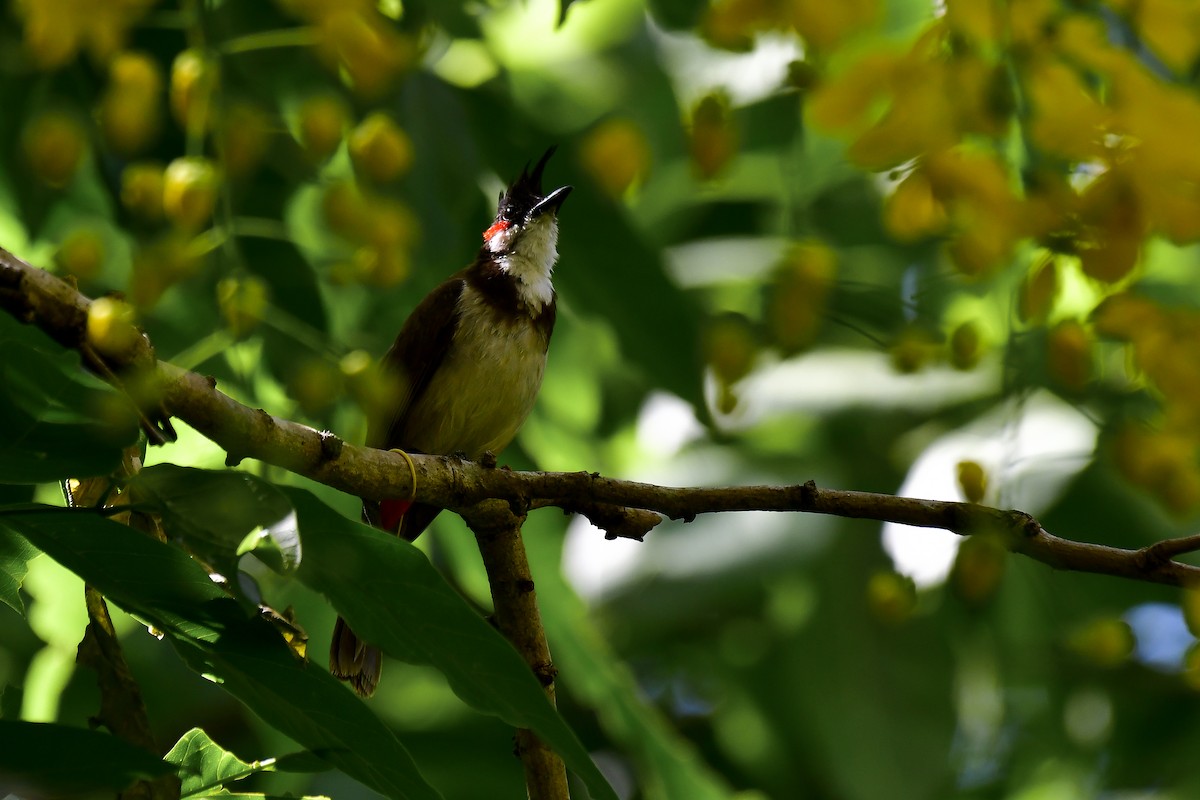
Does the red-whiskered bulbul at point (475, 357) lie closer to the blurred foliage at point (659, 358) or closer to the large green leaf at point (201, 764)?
the blurred foliage at point (659, 358)

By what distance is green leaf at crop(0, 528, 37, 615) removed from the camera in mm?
1697

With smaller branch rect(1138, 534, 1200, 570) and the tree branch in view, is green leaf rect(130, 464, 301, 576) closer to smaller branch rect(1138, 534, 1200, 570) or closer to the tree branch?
the tree branch

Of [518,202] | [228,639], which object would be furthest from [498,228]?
[228,639]

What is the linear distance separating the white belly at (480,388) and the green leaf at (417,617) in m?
2.58

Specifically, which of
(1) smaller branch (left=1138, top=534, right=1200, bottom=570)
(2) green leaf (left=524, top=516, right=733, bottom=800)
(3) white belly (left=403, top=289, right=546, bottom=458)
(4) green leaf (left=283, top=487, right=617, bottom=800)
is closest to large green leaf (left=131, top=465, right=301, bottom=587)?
(4) green leaf (left=283, top=487, right=617, bottom=800)

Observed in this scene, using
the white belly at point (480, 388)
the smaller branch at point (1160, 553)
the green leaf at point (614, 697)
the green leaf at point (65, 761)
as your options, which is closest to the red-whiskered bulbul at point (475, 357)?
the white belly at point (480, 388)

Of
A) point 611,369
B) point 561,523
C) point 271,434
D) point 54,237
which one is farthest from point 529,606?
point 611,369

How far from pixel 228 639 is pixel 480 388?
2.65m

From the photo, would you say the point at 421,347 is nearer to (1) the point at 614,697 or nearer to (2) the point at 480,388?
(2) the point at 480,388

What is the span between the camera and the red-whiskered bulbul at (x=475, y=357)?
4117 millimetres

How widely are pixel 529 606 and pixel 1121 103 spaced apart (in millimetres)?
1470

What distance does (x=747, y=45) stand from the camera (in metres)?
1.51

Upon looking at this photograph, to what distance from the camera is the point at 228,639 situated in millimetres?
1552

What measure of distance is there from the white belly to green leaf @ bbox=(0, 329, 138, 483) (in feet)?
8.74
